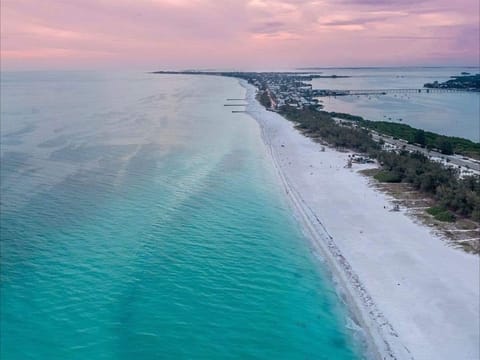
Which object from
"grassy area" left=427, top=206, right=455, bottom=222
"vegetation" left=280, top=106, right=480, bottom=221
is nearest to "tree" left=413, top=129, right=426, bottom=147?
"vegetation" left=280, top=106, right=480, bottom=221

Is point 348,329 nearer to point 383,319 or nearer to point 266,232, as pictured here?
point 383,319

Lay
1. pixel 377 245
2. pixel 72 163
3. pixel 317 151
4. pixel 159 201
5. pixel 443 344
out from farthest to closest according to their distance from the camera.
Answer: pixel 317 151
pixel 72 163
pixel 159 201
pixel 377 245
pixel 443 344

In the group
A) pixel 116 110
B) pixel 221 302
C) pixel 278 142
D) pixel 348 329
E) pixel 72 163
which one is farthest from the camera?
Answer: pixel 116 110

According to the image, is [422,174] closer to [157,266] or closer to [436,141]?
[436,141]

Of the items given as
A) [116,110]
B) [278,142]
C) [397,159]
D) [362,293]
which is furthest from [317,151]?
[116,110]

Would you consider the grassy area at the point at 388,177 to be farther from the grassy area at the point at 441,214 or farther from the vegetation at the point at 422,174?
the grassy area at the point at 441,214
